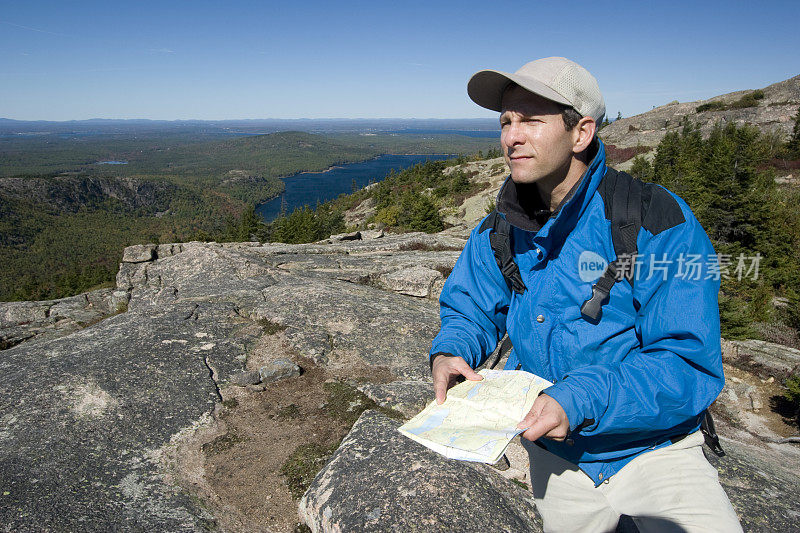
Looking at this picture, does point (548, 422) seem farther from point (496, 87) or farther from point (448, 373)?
point (496, 87)

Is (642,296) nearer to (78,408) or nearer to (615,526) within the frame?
(615,526)

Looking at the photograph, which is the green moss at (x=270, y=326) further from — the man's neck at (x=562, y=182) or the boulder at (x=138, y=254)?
the boulder at (x=138, y=254)

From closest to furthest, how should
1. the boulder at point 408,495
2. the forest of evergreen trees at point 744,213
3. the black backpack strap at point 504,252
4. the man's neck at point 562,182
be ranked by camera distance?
the man's neck at point 562,182 → the black backpack strap at point 504,252 → the boulder at point 408,495 → the forest of evergreen trees at point 744,213

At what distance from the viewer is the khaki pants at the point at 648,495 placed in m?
2.20

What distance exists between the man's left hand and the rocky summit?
1961 mm

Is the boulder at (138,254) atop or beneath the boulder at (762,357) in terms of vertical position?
atop

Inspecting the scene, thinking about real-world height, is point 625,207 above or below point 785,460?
above

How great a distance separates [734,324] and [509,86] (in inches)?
536

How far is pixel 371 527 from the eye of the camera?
3393 millimetres

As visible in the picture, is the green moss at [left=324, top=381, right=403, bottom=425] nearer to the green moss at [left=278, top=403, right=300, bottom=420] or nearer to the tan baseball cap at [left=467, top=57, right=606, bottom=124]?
the green moss at [left=278, top=403, right=300, bottom=420]

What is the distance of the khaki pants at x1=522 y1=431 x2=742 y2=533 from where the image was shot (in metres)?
2.20

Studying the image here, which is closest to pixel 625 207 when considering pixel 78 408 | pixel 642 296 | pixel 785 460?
pixel 642 296

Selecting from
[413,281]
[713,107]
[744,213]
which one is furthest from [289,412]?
[713,107]

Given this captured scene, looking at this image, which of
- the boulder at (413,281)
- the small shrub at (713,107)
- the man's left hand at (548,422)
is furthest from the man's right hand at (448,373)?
the small shrub at (713,107)
